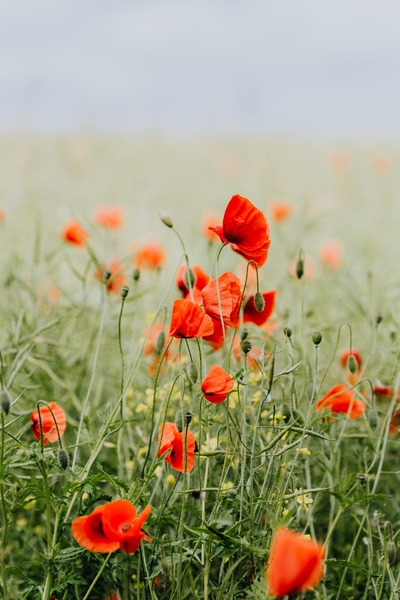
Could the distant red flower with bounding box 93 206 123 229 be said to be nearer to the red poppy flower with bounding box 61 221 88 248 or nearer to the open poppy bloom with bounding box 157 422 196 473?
the red poppy flower with bounding box 61 221 88 248

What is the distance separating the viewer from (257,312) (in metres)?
1.03

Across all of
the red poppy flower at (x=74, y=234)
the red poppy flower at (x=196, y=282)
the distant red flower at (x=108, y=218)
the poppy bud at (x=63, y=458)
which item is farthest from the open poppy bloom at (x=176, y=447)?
the distant red flower at (x=108, y=218)

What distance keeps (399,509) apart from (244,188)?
3224mm

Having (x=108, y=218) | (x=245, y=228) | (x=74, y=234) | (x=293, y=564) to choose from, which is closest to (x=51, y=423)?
(x=245, y=228)

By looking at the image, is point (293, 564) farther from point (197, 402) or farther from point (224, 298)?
point (197, 402)

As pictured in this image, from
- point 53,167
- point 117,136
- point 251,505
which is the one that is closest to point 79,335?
point 251,505

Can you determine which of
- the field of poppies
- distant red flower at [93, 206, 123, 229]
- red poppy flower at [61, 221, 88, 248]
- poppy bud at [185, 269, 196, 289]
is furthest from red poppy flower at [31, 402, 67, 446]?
distant red flower at [93, 206, 123, 229]

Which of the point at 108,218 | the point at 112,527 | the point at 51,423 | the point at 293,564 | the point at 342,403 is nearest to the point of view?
the point at 293,564

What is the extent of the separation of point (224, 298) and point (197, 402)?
319mm

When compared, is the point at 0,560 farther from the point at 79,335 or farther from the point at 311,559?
the point at 79,335

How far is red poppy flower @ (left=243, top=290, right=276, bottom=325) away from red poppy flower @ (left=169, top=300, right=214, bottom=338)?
0.67 feet

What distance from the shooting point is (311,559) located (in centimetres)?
54

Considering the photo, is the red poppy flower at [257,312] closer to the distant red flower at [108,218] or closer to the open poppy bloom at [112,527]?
the open poppy bloom at [112,527]

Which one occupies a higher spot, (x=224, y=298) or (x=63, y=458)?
(x=224, y=298)
